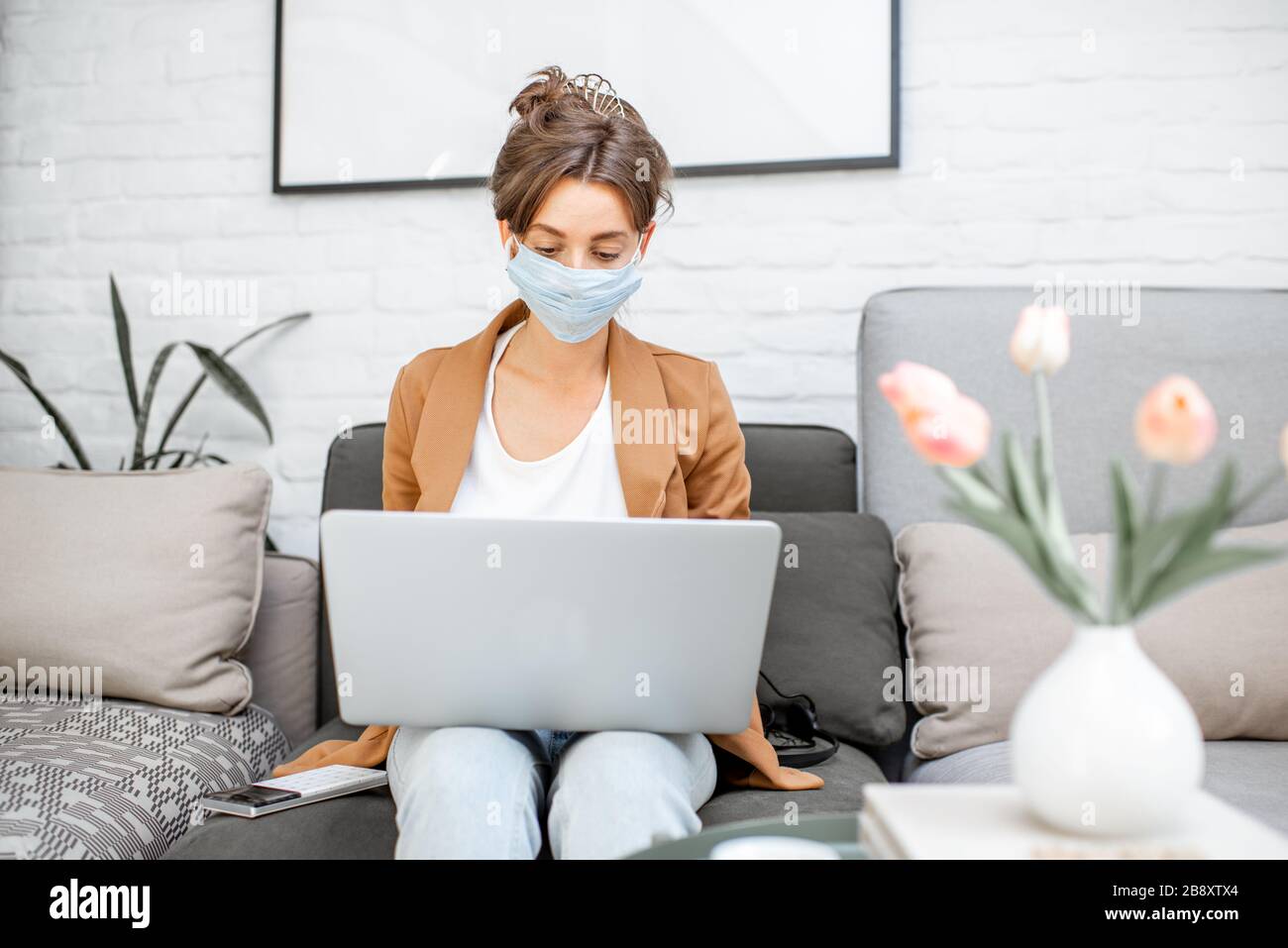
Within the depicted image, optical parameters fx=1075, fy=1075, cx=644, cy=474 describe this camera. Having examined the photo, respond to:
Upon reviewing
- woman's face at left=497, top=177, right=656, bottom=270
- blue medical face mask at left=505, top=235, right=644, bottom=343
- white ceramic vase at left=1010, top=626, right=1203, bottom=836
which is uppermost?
woman's face at left=497, top=177, right=656, bottom=270

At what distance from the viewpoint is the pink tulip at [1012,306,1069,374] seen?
2.30 feet

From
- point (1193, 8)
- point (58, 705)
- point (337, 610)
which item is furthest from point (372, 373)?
point (1193, 8)

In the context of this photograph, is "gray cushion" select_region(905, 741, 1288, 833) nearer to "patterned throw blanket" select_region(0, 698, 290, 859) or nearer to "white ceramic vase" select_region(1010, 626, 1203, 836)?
"white ceramic vase" select_region(1010, 626, 1203, 836)

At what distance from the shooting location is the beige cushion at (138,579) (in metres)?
1.62

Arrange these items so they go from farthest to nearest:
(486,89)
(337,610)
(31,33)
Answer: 1. (31,33)
2. (486,89)
3. (337,610)

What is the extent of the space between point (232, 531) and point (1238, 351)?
5.36 ft

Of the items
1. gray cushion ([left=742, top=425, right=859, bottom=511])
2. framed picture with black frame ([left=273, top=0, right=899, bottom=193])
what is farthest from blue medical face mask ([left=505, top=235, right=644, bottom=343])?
framed picture with black frame ([left=273, top=0, right=899, bottom=193])

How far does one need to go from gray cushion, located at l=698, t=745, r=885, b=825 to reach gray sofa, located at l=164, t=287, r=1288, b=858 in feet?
0.05

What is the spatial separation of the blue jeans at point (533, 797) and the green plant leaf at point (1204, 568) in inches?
21.9

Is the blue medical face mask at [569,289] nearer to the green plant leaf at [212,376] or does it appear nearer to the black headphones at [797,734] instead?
the black headphones at [797,734]

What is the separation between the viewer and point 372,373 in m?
2.20

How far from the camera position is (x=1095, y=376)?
5.68 ft
